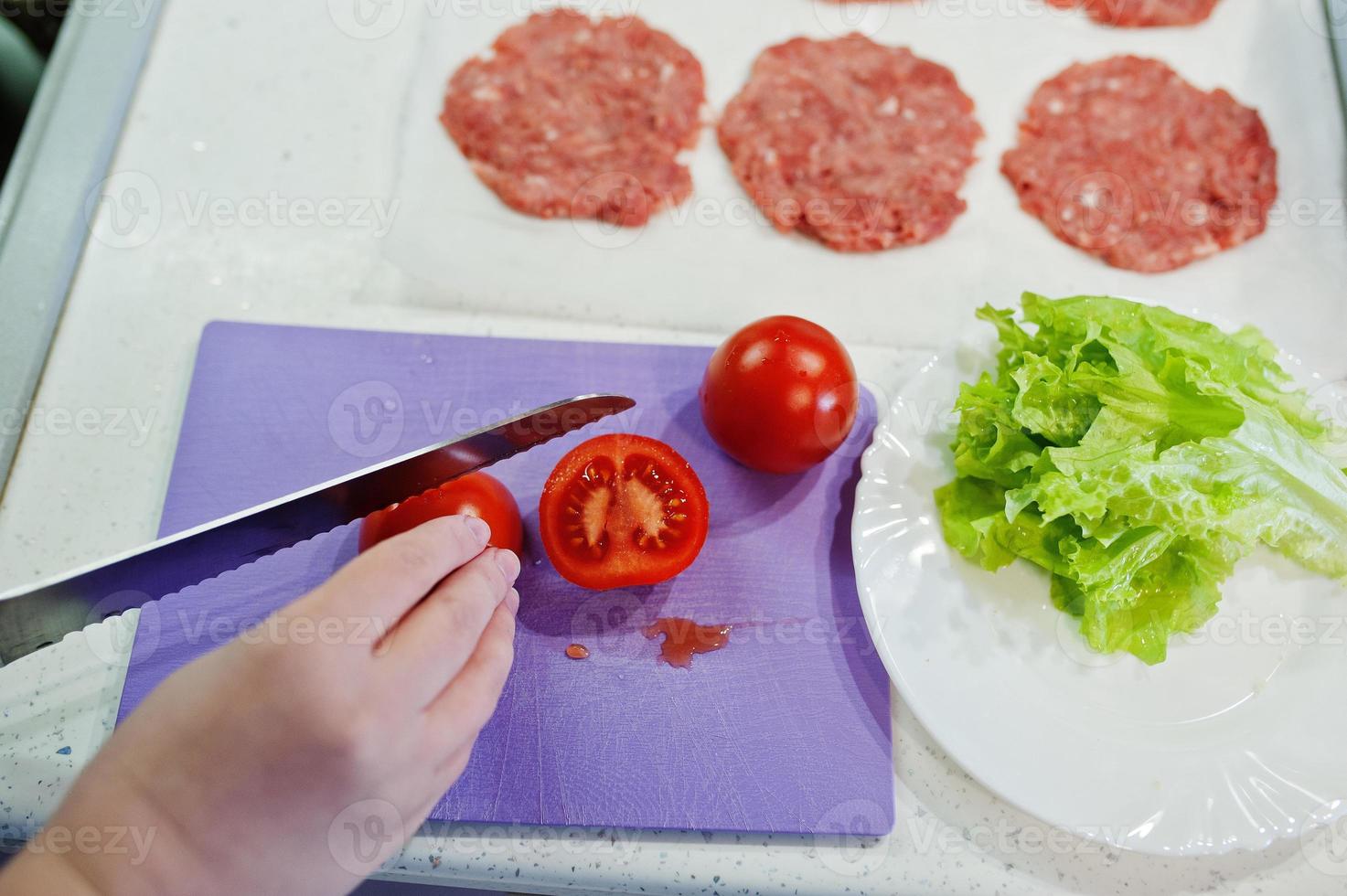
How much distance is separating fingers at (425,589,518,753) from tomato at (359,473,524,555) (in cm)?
25

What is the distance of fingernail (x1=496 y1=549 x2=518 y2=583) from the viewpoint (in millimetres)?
1063

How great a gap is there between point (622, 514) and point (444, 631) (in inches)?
A: 15.6

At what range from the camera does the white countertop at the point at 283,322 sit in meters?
1.25

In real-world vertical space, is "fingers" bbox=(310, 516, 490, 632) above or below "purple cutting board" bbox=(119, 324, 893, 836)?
above

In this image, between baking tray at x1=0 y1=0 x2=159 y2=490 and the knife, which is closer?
the knife

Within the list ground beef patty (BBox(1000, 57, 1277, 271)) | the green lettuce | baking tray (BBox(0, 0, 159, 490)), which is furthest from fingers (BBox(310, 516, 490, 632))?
ground beef patty (BBox(1000, 57, 1277, 271))

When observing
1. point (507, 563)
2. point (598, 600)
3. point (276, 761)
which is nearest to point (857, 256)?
point (598, 600)

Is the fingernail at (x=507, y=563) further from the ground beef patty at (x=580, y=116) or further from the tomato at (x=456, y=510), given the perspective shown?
the ground beef patty at (x=580, y=116)

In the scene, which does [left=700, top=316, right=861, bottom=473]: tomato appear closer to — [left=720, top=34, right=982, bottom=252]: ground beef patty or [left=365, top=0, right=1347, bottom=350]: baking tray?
[left=365, top=0, right=1347, bottom=350]: baking tray

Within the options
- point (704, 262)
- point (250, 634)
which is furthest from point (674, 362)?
point (250, 634)

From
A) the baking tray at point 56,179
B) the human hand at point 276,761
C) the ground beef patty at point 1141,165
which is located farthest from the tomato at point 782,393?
the baking tray at point 56,179

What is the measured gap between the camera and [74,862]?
2.64ft

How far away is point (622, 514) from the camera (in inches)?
50.8

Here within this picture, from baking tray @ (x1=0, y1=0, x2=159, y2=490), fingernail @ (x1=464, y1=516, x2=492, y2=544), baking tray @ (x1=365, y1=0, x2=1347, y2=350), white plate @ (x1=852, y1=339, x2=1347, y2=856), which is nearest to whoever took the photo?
fingernail @ (x1=464, y1=516, x2=492, y2=544)
